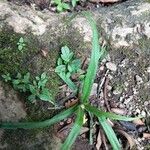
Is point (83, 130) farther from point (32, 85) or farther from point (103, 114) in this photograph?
point (32, 85)

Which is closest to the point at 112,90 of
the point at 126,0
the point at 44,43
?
the point at 44,43

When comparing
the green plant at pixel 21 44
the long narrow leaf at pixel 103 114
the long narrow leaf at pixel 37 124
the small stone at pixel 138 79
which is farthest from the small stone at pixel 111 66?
the green plant at pixel 21 44

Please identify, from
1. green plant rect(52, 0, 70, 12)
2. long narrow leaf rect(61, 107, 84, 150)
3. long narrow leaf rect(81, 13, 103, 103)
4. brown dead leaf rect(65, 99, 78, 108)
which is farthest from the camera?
green plant rect(52, 0, 70, 12)

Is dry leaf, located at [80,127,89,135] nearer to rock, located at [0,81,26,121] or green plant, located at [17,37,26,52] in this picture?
rock, located at [0,81,26,121]

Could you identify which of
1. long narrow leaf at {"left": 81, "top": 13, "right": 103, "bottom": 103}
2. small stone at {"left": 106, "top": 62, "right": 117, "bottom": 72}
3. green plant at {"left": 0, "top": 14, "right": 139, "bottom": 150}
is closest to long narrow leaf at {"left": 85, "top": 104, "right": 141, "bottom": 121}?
green plant at {"left": 0, "top": 14, "right": 139, "bottom": 150}

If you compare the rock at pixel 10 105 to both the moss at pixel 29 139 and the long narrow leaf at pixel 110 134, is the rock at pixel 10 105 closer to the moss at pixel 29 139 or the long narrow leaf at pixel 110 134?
the moss at pixel 29 139

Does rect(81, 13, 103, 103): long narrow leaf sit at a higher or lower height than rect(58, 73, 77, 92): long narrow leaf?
higher

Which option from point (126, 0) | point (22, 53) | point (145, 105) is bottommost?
point (145, 105)

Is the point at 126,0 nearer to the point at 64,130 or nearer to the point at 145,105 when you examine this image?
the point at 145,105
